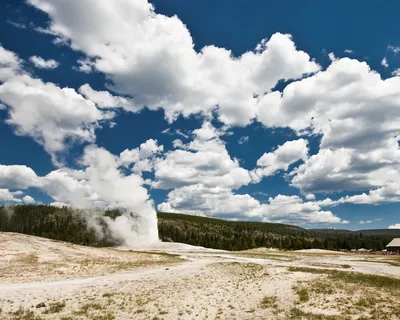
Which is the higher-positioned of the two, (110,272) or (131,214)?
(131,214)

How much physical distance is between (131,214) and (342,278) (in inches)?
5694

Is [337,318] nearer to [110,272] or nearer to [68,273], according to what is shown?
[110,272]

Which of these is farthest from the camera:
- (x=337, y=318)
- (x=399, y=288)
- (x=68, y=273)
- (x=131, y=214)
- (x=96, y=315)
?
(x=131, y=214)

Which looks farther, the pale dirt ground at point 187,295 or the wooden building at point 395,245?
the wooden building at point 395,245

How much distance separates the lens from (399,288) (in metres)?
30.8

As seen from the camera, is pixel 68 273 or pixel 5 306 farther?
pixel 68 273

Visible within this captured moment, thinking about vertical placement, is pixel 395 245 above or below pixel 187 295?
above

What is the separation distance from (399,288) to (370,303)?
7.58m

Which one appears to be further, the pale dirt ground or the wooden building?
the wooden building

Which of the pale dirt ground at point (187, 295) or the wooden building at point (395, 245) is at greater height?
the wooden building at point (395, 245)

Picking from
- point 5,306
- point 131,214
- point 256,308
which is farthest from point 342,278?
point 131,214

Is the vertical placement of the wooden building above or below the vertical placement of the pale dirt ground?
above

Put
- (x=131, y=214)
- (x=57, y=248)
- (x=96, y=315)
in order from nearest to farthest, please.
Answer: (x=96, y=315) < (x=57, y=248) < (x=131, y=214)

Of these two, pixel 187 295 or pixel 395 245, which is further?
pixel 395 245
